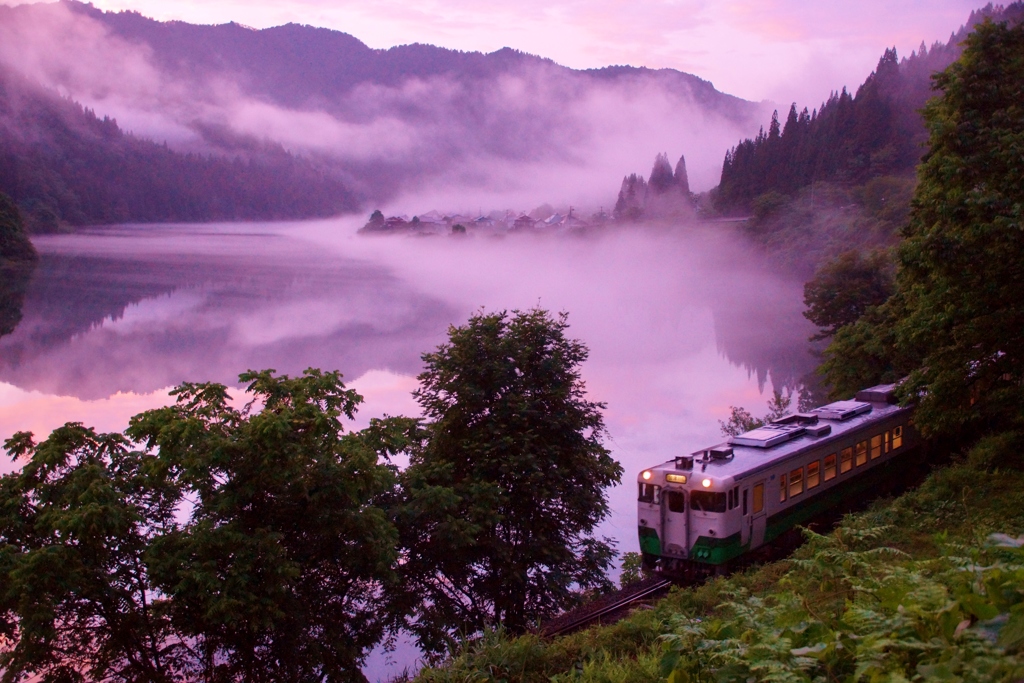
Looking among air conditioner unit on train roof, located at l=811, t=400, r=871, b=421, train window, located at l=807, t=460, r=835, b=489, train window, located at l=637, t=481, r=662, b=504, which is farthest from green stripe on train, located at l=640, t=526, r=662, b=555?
air conditioner unit on train roof, located at l=811, t=400, r=871, b=421

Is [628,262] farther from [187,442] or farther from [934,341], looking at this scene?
[187,442]

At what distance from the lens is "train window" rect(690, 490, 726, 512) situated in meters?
13.2

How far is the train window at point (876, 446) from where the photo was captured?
696 inches

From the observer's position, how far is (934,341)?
1459cm

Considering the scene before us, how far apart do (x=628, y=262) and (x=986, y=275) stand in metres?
56.5

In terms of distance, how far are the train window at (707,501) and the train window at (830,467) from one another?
372cm

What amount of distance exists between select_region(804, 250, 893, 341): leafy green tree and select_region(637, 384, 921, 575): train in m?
16.7

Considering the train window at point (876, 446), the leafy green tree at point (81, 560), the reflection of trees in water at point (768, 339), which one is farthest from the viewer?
the reflection of trees in water at point (768, 339)

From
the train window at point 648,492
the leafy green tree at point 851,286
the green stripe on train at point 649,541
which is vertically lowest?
the green stripe on train at point 649,541

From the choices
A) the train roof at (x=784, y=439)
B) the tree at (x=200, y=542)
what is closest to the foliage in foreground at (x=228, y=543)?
the tree at (x=200, y=542)

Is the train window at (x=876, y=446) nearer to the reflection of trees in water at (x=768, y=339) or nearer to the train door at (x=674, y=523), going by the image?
the train door at (x=674, y=523)

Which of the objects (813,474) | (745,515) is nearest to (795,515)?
(813,474)

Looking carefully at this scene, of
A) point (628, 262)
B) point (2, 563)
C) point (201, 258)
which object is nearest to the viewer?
point (2, 563)

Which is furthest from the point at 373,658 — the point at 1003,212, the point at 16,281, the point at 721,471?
the point at 16,281
